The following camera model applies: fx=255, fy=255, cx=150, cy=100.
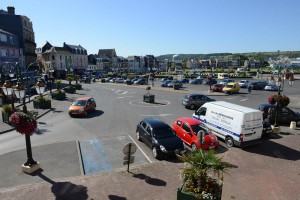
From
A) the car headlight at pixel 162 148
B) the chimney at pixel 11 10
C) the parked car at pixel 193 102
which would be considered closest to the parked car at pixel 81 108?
the parked car at pixel 193 102

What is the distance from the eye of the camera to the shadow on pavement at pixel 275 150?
1427cm

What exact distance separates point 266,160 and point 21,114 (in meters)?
12.5

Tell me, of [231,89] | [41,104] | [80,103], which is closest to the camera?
[80,103]

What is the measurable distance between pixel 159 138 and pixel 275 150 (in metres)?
6.99

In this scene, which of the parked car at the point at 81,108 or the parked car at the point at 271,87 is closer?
the parked car at the point at 81,108

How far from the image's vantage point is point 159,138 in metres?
14.5

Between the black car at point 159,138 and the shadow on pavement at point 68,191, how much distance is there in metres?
4.72

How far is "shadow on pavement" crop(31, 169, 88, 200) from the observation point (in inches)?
393

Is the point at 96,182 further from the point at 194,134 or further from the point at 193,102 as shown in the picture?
the point at 193,102

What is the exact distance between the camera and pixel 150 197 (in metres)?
9.88

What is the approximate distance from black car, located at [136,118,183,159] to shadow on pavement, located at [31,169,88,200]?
4.72 m

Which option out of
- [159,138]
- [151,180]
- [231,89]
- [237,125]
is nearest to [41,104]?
[159,138]

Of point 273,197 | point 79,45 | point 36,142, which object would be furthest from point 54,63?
point 273,197

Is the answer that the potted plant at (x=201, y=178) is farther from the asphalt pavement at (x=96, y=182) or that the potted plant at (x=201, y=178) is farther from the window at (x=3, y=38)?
the window at (x=3, y=38)
